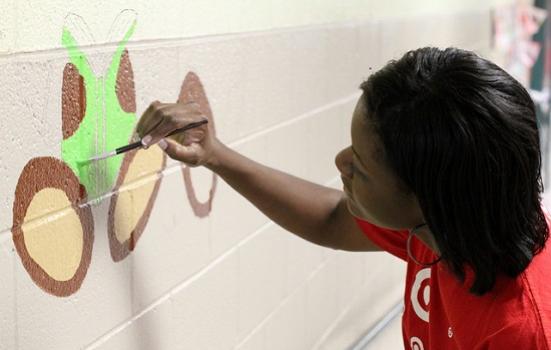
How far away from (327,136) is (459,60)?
126 centimetres

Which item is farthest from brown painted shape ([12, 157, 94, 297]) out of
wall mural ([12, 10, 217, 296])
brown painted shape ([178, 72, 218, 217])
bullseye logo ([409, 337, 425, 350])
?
bullseye logo ([409, 337, 425, 350])

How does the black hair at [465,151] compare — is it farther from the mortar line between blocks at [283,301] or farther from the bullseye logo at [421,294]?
the mortar line between blocks at [283,301]

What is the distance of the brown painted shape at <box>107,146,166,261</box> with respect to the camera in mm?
1378

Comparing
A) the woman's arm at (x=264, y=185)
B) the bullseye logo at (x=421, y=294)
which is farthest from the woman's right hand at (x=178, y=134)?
the bullseye logo at (x=421, y=294)

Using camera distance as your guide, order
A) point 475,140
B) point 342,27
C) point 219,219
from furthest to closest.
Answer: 1. point 342,27
2. point 219,219
3. point 475,140

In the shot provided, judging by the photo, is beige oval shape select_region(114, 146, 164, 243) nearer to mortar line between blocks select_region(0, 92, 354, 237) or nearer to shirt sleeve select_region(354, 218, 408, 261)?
mortar line between blocks select_region(0, 92, 354, 237)

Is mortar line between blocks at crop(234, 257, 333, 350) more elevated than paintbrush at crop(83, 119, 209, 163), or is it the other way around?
paintbrush at crop(83, 119, 209, 163)

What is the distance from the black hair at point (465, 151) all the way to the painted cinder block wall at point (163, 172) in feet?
1.45

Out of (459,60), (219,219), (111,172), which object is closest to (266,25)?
(219,219)

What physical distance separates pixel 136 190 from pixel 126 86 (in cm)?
18

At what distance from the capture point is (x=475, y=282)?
1152 mm

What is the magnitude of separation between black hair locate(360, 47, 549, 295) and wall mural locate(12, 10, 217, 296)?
432 millimetres

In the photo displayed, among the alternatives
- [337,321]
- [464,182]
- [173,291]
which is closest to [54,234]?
[173,291]

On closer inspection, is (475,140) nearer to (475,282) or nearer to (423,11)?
(475,282)
